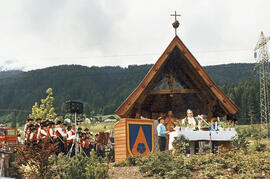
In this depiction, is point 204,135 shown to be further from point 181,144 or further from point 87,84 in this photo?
point 87,84

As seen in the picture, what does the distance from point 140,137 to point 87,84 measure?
126671mm

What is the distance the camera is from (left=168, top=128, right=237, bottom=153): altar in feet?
42.5

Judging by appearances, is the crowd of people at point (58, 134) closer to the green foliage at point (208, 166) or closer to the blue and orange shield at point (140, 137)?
the blue and orange shield at point (140, 137)

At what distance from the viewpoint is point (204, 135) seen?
13320mm

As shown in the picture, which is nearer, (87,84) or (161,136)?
(161,136)

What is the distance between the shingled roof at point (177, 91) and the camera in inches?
583

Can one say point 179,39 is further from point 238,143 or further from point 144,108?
point 238,143

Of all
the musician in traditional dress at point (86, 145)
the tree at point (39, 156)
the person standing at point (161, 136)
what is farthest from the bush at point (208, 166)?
the musician in traditional dress at point (86, 145)

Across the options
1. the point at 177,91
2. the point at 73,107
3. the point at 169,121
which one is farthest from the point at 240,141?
the point at 73,107

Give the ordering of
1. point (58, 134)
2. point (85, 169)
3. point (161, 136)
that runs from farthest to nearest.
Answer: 1. point (58, 134)
2. point (161, 136)
3. point (85, 169)

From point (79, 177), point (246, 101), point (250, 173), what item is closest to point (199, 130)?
point (250, 173)

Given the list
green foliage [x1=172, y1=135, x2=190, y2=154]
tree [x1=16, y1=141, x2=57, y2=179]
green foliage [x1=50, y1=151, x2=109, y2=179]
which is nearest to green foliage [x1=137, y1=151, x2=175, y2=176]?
green foliage [x1=50, y1=151, x2=109, y2=179]

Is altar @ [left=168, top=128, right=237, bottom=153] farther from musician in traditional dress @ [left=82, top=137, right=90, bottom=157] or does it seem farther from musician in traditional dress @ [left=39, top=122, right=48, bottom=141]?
musician in traditional dress @ [left=82, top=137, right=90, bottom=157]

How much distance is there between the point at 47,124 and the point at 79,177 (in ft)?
20.8
